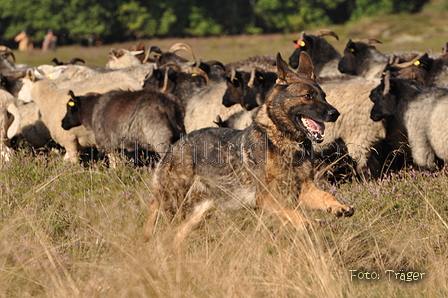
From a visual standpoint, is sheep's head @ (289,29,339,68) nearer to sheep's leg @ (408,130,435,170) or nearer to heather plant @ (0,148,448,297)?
sheep's leg @ (408,130,435,170)

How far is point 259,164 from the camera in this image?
5.53m

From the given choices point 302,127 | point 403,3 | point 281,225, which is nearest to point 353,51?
point 302,127

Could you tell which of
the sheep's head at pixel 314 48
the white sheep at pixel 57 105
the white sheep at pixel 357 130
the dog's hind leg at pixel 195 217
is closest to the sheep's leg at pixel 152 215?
the dog's hind leg at pixel 195 217

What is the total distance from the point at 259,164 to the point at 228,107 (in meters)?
4.38

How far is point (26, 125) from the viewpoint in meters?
11.3

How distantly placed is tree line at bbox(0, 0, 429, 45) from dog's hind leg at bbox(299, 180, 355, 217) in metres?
46.6

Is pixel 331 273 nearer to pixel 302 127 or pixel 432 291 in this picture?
pixel 432 291

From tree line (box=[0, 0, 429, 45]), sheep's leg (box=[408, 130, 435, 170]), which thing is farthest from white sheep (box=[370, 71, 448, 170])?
tree line (box=[0, 0, 429, 45])

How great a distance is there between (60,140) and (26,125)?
1380mm

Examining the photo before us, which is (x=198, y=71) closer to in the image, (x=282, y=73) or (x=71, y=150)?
(x=71, y=150)

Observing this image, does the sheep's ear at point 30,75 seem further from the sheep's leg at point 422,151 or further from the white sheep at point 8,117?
the sheep's leg at point 422,151

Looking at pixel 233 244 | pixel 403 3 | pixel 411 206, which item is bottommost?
pixel 403 3

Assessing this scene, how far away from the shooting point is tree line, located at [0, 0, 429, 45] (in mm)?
50094

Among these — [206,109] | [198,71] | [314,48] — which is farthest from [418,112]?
[314,48]
